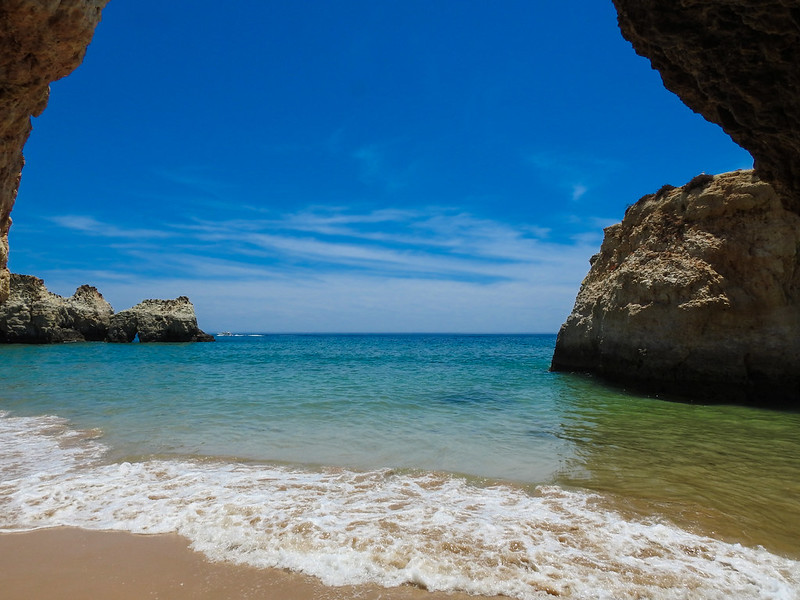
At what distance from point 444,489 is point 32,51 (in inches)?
252

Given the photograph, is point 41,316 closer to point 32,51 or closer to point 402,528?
point 32,51

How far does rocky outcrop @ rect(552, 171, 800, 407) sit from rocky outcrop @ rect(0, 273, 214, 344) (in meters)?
50.6

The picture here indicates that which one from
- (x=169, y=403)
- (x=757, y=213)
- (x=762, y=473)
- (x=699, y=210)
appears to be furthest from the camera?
(x=699, y=210)

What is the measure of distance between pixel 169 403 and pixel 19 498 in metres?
6.81

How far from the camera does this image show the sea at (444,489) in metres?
3.65

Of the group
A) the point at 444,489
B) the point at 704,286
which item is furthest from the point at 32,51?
the point at 704,286

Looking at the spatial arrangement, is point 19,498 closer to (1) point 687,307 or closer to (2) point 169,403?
(2) point 169,403

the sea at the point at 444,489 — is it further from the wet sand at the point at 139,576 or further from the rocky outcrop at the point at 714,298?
the rocky outcrop at the point at 714,298

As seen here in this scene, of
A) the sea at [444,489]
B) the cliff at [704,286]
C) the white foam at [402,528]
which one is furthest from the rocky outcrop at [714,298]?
the white foam at [402,528]

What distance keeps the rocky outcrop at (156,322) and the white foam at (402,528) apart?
50.6 meters

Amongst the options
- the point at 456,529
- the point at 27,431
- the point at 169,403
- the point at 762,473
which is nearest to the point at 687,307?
the point at 762,473

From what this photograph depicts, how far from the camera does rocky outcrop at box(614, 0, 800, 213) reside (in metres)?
4.05

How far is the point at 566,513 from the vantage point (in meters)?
4.75

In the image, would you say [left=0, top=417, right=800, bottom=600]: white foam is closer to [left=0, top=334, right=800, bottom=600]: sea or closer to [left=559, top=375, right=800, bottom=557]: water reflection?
[left=0, top=334, right=800, bottom=600]: sea
